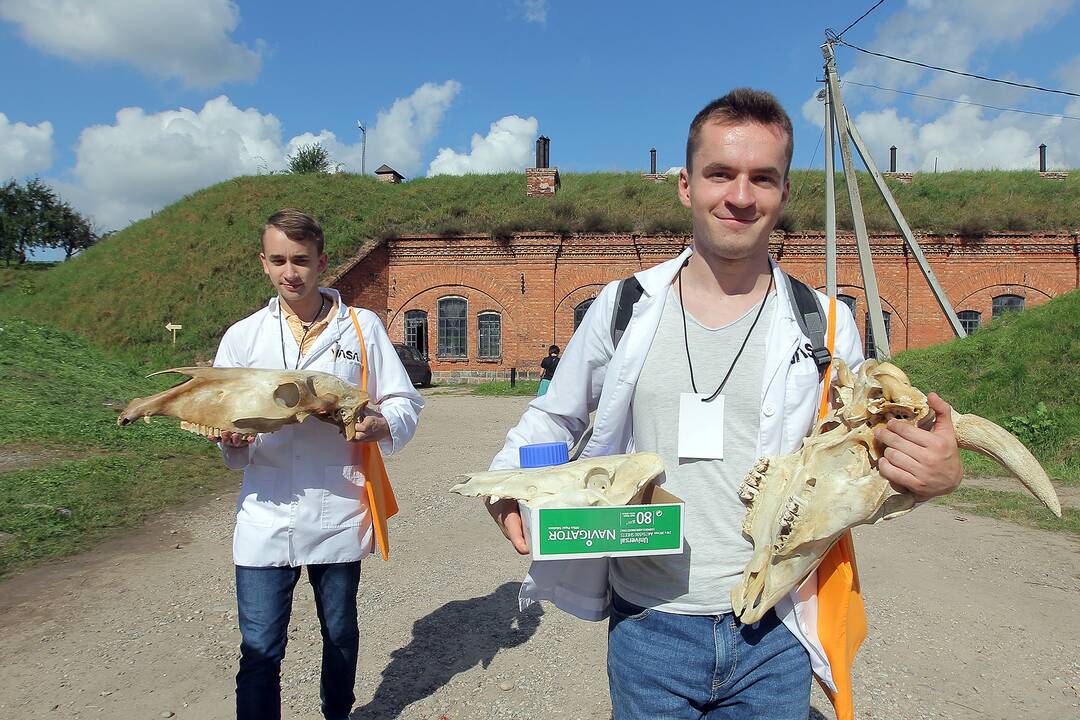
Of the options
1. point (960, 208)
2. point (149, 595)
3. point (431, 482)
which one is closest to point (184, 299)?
point (431, 482)

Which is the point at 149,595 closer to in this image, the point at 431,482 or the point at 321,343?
the point at 321,343

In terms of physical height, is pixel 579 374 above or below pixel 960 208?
below

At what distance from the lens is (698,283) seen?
79.4 inches

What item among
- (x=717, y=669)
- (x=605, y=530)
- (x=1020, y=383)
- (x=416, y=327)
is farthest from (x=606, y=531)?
(x=416, y=327)

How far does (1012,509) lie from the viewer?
7.61 metres

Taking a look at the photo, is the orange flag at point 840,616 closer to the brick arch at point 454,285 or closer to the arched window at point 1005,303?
the brick arch at point 454,285

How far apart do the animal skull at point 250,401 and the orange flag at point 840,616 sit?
184 centimetres

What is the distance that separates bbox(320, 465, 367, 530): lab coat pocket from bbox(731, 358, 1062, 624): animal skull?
1.78 metres

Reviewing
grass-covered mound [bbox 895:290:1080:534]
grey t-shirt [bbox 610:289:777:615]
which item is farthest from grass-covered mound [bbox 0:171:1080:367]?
grey t-shirt [bbox 610:289:777:615]

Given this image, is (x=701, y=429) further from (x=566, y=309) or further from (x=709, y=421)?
(x=566, y=309)

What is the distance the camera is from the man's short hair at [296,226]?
3031 mm

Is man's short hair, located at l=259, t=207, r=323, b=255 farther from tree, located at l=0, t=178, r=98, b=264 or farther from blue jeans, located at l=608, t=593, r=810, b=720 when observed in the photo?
tree, located at l=0, t=178, r=98, b=264

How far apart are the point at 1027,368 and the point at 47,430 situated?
50.8 feet

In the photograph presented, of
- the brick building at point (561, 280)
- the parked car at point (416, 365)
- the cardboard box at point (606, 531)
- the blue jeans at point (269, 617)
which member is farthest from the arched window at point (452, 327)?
the cardboard box at point (606, 531)
